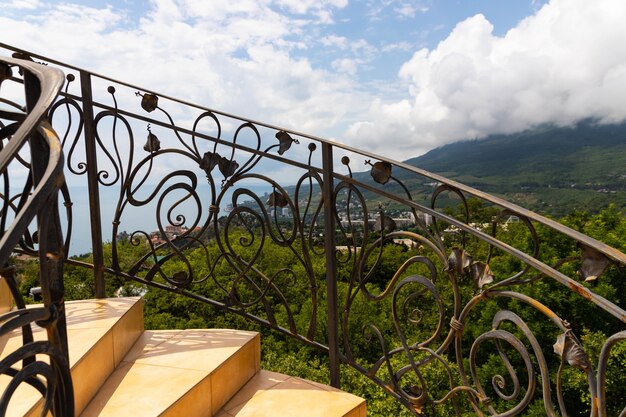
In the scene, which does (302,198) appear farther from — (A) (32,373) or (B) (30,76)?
(A) (32,373)

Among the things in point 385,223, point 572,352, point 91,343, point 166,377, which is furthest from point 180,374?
point 572,352

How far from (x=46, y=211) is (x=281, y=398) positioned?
1485 mm

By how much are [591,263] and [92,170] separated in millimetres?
2483

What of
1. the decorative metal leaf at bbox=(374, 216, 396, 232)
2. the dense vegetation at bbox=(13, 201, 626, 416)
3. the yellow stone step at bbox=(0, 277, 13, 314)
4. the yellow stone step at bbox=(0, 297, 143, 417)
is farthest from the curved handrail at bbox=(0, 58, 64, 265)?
the dense vegetation at bbox=(13, 201, 626, 416)

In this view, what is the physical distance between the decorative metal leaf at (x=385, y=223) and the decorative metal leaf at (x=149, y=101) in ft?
4.62

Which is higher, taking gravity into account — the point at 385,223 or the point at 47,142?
the point at 47,142

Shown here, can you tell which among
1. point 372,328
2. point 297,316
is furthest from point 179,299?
point 372,328

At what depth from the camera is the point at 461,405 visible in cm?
665

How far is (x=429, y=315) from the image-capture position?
9.83 m

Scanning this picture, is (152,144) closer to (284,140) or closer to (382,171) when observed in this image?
(284,140)

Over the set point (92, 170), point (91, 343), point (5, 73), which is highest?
point (5, 73)

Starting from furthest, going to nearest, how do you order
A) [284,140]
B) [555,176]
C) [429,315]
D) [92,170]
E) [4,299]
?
[555,176]
[429,315]
[92,170]
[4,299]
[284,140]

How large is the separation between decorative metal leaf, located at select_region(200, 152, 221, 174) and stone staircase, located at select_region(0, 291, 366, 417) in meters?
0.88

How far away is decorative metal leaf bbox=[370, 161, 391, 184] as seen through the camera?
1982 millimetres
